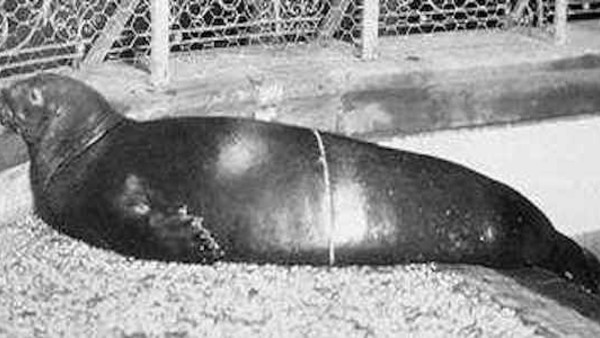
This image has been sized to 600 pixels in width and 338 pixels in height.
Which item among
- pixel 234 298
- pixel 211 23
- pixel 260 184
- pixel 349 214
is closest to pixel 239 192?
pixel 260 184

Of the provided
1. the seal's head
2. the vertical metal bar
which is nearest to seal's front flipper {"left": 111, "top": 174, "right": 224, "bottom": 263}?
the seal's head

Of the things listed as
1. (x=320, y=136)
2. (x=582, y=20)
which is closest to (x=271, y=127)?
(x=320, y=136)

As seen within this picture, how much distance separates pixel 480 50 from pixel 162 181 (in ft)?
9.30

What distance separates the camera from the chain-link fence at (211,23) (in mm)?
5992

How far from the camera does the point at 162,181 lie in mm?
5379

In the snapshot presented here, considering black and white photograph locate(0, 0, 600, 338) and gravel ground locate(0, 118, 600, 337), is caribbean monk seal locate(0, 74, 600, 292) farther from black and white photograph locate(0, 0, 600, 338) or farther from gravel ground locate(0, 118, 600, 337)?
gravel ground locate(0, 118, 600, 337)

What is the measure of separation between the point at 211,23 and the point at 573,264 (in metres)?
2.73

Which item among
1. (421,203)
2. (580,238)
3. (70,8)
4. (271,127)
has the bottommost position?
(580,238)

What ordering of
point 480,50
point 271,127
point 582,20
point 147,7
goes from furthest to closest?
point 582,20
point 480,50
point 147,7
point 271,127

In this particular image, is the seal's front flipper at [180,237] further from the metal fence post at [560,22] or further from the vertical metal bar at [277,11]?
the metal fence post at [560,22]

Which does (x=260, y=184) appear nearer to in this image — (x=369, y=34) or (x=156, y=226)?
(x=156, y=226)

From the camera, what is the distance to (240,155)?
5.55 metres

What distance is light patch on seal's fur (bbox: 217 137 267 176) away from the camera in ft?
18.0

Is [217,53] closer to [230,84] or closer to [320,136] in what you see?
[230,84]
